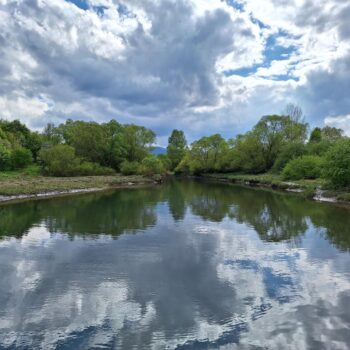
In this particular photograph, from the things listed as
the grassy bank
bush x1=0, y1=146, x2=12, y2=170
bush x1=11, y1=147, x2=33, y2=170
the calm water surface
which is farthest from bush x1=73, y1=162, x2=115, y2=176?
the calm water surface

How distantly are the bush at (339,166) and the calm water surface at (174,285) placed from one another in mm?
16776

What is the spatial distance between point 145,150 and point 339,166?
5991 centimetres

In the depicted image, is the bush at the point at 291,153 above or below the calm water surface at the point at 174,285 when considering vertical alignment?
above

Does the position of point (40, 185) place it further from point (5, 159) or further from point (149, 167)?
point (149, 167)

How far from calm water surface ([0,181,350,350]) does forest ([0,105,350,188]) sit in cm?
4406

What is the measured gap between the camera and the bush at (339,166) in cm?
3897

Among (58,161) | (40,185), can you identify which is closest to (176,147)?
(58,161)

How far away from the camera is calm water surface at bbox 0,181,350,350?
8.79 metres

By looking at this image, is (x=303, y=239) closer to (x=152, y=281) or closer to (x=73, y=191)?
(x=152, y=281)

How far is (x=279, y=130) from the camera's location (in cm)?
8619

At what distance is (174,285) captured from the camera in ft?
40.4

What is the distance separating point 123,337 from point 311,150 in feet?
223

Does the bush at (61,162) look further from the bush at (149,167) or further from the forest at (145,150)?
the bush at (149,167)

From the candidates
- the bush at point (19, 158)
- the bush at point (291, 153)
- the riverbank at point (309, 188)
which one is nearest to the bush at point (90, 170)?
the bush at point (19, 158)
